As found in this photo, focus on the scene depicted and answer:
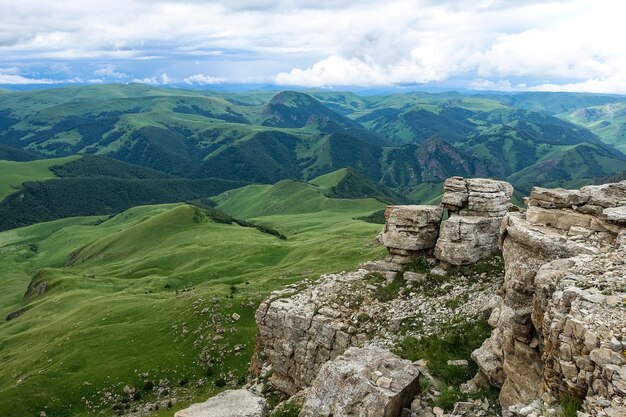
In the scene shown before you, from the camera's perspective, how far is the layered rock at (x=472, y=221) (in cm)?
4294

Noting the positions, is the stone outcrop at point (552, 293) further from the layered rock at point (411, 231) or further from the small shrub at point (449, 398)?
the layered rock at point (411, 231)

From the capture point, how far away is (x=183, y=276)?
147 metres

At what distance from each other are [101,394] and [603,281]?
233ft

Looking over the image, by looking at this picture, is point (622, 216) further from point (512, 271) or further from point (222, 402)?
point (222, 402)

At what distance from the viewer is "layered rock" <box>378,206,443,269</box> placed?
1822 inches

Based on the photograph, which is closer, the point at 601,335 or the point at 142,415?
the point at 601,335

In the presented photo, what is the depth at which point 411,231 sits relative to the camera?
153 feet

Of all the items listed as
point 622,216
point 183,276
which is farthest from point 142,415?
point 183,276

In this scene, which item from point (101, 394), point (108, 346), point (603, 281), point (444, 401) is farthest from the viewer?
point (108, 346)

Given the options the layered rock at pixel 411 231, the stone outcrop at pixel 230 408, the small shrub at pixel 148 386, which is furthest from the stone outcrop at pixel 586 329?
the small shrub at pixel 148 386

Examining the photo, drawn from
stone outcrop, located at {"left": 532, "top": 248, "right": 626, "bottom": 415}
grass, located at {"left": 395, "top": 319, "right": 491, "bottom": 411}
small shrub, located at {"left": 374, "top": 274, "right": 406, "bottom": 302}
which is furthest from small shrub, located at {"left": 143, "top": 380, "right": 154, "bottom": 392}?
stone outcrop, located at {"left": 532, "top": 248, "right": 626, "bottom": 415}

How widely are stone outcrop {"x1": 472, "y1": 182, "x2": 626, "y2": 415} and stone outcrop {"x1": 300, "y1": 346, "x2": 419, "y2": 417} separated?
4789 mm

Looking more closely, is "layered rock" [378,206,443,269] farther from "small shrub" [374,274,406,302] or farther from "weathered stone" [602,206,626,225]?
"weathered stone" [602,206,626,225]

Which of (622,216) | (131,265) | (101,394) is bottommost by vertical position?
(131,265)
